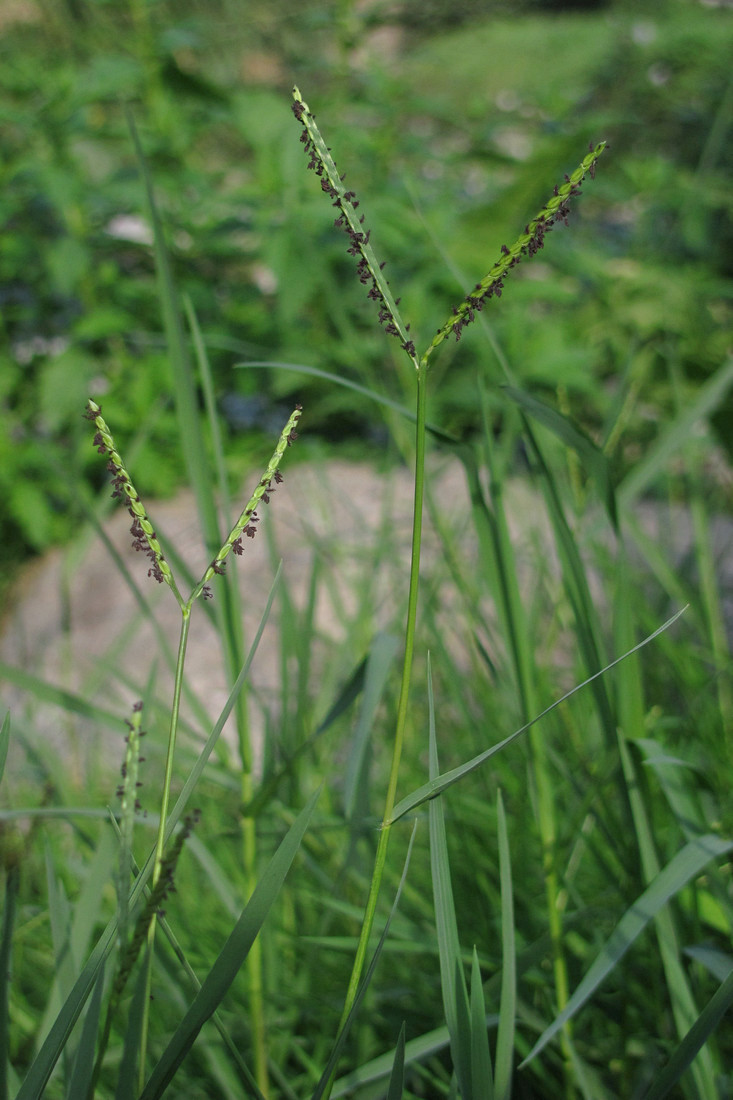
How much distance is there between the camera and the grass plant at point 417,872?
438 mm

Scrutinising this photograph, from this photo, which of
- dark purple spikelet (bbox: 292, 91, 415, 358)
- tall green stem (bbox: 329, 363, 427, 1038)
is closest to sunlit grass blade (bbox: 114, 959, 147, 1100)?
tall green stem (bbox: 329, 363, 427, 1038)

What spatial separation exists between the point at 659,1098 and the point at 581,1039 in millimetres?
345

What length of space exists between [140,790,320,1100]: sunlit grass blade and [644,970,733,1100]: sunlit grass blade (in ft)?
0.74

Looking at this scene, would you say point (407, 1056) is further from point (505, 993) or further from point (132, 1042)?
point (132, 1042)

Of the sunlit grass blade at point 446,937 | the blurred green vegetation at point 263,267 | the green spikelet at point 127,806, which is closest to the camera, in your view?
the green spikelet at point 127,806

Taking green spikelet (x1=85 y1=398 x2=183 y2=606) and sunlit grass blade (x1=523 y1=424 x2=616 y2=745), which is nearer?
green spikelet (x1=85 y1=398 x2=183 y2=606)

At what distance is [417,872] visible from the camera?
105 cm

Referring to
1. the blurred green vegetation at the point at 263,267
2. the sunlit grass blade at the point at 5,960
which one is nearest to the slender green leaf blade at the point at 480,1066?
the sunlit grass blade at the point at 5,960

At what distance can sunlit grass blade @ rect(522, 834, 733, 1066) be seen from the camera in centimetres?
58

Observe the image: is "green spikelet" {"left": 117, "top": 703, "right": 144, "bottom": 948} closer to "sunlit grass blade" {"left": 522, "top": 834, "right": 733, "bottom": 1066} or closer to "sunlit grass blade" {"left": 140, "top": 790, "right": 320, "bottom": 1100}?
"sunlit grass blade" {"left": 140, "top": 790, "right": 320, "bottom": 1100}

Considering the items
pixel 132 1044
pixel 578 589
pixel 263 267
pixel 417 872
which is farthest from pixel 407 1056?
pixel 263 267

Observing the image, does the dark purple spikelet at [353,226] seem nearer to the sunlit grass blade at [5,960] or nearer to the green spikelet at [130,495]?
the green spikelet at [130,495]

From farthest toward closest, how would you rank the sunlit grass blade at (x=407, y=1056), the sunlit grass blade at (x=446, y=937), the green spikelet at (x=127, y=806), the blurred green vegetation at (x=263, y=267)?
the blurred green vegetation at (x=263, y=267) < the sunlit grass blade at (x=407, y=1056) < the sunlit grass blade at (x=446, y=937) < the green spikelet at (x=127, y=806)

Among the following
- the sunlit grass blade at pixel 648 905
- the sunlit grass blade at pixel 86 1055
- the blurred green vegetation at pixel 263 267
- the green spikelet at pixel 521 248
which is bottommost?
the sunlit grass blade at pixel 86 1055
